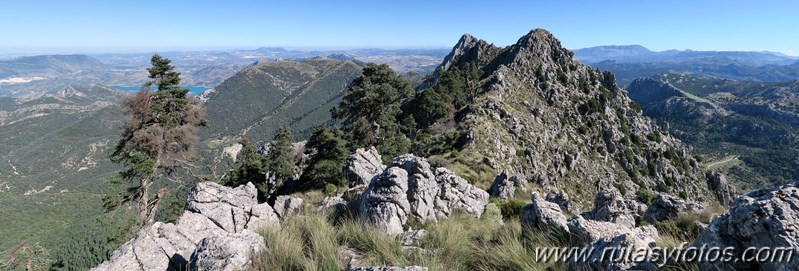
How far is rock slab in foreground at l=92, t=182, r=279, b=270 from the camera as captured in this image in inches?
244

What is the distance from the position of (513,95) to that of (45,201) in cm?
21097

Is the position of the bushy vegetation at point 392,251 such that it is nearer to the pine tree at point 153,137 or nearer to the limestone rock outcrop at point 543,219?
the limestone rock outcrop at point 543,219

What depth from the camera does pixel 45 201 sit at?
163125 millimetres

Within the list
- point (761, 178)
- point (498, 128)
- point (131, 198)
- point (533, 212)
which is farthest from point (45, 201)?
point (761, 178)

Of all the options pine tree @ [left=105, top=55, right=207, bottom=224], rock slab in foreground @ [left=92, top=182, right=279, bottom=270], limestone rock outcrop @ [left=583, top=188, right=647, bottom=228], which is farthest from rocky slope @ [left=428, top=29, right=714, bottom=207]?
pine tree @ [left=105, top=55, right=207, bottom=224]

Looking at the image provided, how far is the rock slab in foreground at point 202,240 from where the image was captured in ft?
20.4

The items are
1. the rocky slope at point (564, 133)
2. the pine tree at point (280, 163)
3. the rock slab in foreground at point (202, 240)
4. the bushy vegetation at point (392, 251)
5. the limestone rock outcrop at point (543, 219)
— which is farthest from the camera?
the rocky slope at point (564, 133)

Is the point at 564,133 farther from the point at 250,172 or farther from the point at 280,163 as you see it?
the point at 250,172

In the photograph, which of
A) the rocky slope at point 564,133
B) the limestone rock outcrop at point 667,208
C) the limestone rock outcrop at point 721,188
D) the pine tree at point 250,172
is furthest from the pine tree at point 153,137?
the limestone rock outcrop at point 721,188

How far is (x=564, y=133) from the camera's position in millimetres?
62938

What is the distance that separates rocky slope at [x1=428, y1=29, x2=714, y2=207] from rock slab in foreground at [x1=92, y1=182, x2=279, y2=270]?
79.2 feet

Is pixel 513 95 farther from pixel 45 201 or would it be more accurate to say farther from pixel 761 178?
pixel 45 201

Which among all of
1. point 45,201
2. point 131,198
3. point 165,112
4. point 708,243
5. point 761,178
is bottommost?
point 45,201

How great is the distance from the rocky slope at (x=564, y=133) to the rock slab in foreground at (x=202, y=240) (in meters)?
24.2
